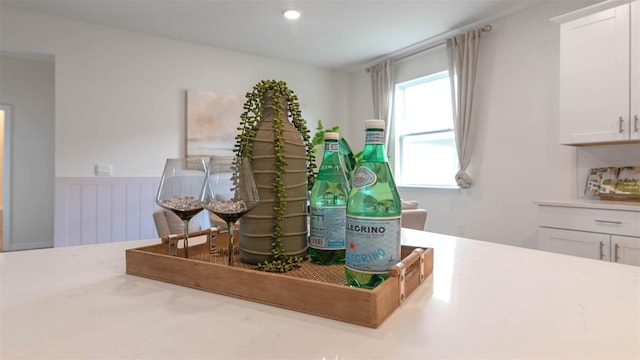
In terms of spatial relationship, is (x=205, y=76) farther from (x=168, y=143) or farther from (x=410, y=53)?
(x=410, y=53)

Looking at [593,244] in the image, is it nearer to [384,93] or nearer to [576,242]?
[576,242]

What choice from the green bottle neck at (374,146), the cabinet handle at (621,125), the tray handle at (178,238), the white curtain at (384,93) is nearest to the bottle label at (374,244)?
the green bottle neck at (374,146)

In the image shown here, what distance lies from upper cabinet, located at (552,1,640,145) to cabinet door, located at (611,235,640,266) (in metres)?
0.68

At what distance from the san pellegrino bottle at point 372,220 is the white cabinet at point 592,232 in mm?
2333

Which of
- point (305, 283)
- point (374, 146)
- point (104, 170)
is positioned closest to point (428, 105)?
point (104, 170)

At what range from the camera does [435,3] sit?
308 cm

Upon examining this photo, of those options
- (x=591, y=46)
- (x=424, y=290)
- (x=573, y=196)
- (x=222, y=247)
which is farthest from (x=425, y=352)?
(x=573, y=196)

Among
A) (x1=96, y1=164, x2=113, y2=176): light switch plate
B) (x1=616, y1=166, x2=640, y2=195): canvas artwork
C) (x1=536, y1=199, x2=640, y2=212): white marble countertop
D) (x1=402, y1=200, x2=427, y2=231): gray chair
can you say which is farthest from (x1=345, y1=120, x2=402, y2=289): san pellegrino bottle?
(x1=96, y1=164, x2=113, y2=176): light switch plate

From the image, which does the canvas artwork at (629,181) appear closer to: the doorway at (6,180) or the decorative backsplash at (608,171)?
the decorative backsplash at (608,171)

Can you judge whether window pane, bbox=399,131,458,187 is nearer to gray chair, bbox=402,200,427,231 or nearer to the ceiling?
the ceiling

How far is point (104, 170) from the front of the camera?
3.65 meters

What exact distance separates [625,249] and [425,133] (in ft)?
7.83

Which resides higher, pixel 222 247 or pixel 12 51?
pixel 12 51

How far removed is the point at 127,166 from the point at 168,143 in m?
0.50
